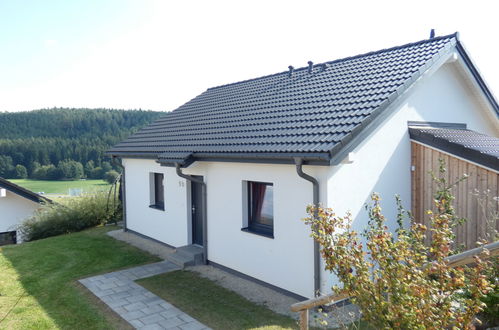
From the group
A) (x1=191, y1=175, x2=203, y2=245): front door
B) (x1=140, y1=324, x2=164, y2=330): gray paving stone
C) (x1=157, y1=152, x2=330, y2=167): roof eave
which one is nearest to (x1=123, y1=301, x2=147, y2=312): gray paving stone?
(x1=140, y1=324, x2=164, y2=330): gray paving stone

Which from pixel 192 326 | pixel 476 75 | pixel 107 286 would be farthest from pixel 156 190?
pixel 476 75

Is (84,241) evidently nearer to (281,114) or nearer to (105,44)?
(105,44)

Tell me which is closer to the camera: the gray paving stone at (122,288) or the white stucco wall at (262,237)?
the white stucco wall at (262,237)

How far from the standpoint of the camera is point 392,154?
830 cm

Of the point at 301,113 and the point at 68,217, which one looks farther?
the point at 68,217

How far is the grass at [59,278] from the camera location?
714 centimetres

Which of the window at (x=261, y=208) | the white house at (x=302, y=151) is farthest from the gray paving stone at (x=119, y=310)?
the window at (x=261, y=208)

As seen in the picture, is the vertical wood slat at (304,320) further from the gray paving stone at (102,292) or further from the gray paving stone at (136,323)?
the gray paving stone at (102,292)

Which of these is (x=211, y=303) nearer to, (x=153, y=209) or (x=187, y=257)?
(x=187, y=257)

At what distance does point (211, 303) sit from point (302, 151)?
361 cm

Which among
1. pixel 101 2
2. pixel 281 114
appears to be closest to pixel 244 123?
pixel 281 114

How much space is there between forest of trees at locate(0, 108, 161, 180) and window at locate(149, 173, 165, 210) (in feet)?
92.1

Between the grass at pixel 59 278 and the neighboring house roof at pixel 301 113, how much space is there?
3.24m

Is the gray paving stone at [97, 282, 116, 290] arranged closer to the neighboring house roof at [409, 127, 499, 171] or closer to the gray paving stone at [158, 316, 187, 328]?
→ the gray paving stone at [158, 316, 187, 328]
